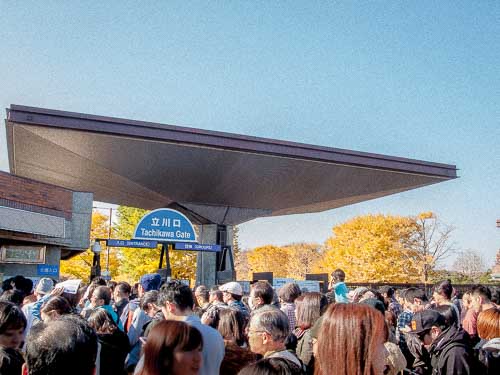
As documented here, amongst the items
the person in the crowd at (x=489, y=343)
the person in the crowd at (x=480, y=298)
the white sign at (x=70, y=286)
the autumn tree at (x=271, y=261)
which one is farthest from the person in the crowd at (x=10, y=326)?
the autumn tree at (x=271, y=261)

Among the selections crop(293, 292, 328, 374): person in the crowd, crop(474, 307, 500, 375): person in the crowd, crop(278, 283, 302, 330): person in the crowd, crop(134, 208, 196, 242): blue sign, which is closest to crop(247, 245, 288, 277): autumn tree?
crop(134, 208, 196, 242): blue sign

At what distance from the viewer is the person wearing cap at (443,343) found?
4.09 m

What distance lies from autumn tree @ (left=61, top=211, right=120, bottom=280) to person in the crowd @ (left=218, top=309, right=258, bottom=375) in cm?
5220

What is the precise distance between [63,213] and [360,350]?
64.0 ft

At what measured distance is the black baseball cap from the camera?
4.70 metres

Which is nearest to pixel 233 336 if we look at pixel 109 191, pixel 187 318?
pixel 187 318

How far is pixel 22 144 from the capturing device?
20.7 metres

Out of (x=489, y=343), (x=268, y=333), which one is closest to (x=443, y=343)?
(x=489, y=343)

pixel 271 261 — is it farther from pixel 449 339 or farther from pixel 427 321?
pixel 449 339

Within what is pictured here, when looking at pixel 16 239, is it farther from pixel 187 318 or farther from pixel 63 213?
pixel 187 318

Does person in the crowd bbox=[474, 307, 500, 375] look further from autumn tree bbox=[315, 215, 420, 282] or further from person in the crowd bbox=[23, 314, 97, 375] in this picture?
autumn tree bbox=[315, 215, 420, 282]

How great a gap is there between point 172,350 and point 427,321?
3059 mm

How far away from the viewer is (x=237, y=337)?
461 centimetres

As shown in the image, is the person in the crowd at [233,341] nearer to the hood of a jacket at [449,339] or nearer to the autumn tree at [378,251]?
the hood of a jacket at [449,339]
